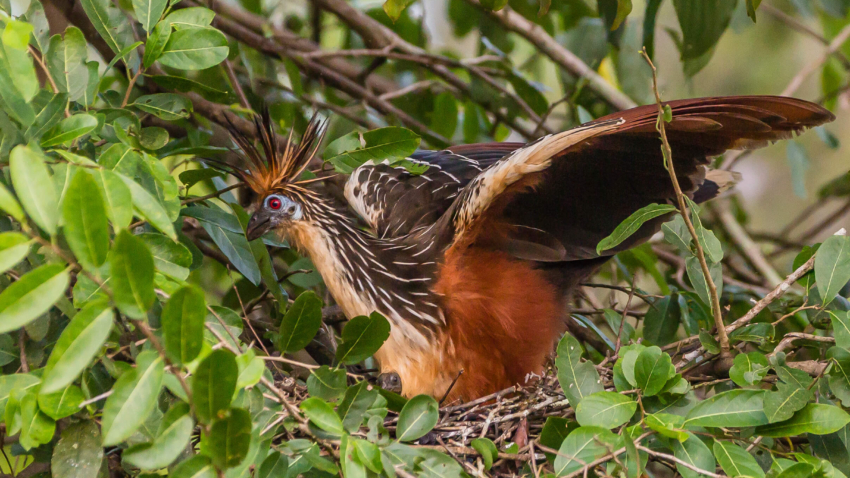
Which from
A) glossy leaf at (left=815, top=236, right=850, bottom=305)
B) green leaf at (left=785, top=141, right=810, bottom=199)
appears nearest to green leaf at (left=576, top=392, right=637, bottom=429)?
glossy leaf at (left=815, top=236, right=850, bottom=305)

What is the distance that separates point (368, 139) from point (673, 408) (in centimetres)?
104

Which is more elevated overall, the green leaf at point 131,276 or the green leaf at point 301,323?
the green leaf at point 131,276

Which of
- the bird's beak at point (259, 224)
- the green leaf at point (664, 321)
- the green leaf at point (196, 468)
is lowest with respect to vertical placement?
the green leaf at point (664, 321)

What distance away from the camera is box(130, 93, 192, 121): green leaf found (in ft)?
6.04

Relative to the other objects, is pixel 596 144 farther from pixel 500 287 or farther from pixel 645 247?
pixel 645 247

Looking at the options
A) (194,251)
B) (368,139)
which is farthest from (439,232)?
(194,251)

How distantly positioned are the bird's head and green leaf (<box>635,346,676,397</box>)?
1575 millimetres

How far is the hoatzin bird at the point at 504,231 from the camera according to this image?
200cm

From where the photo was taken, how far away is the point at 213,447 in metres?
1.05

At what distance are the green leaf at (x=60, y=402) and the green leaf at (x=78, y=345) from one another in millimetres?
256

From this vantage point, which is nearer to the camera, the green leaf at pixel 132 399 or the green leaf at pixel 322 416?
the green leaf at pixel 132 399

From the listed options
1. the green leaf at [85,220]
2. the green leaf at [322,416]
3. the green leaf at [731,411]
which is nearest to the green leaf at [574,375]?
the green leaf at [731,411]

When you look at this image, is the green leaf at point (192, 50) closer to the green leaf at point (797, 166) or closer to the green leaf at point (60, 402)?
the green leaf at point (60, 402)

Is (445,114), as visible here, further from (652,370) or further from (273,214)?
(652,370)
